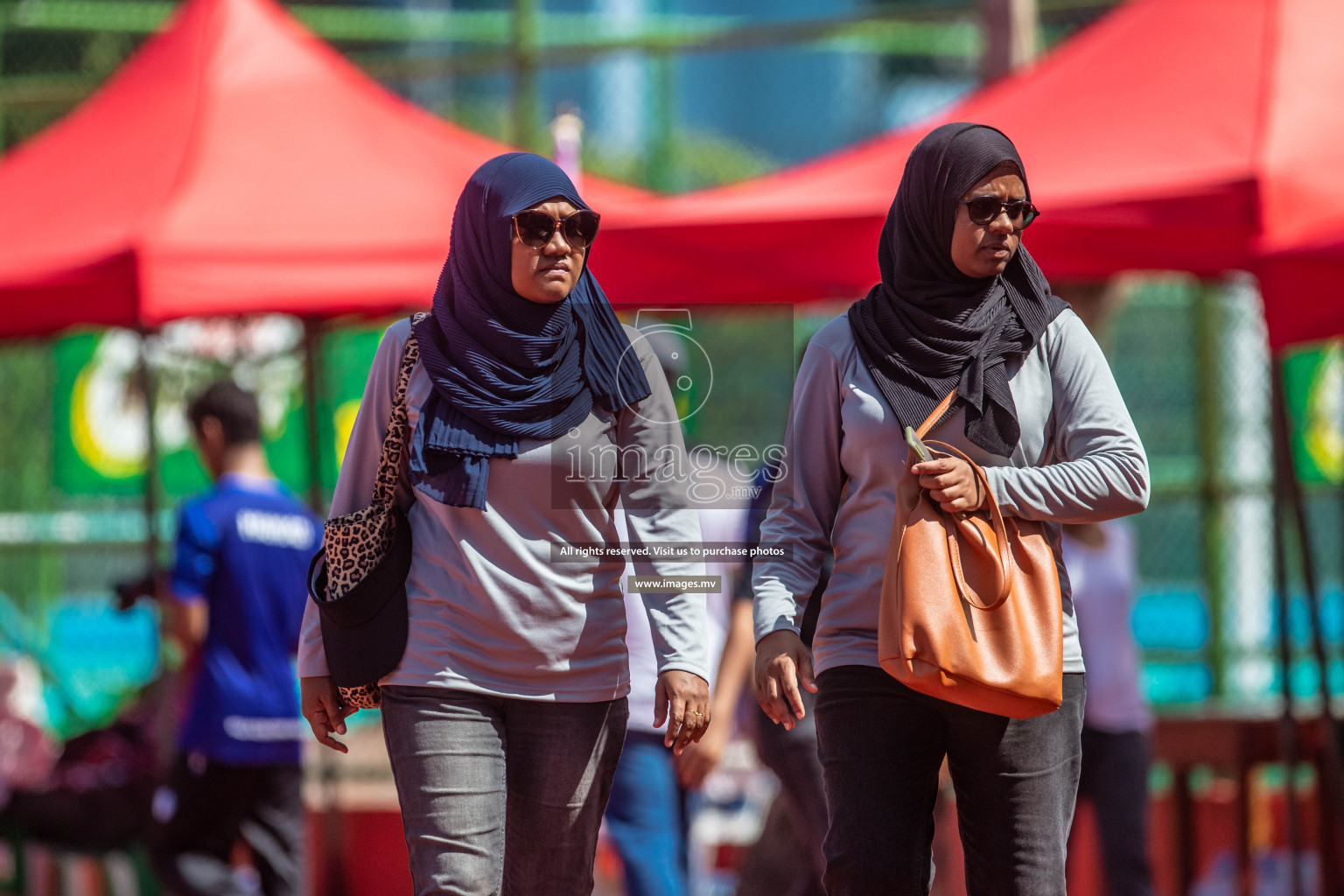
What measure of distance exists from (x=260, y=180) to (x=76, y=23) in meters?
4.48

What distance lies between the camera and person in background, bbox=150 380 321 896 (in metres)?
4.68

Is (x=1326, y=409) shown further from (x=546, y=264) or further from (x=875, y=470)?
(x=546, y=264)

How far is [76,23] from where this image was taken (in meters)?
9.31

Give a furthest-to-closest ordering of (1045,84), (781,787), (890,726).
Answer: (1045,84) < (781,787) < (890,726)

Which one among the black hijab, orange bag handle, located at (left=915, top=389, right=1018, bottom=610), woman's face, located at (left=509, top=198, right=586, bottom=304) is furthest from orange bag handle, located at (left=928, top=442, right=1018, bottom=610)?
woman's face, located at (left=509, top=198, right=586, bottom=304)

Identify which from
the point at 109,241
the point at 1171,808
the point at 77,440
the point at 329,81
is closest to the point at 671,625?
the point at 109,241

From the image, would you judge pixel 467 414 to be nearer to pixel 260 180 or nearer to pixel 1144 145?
pixel 1144 145

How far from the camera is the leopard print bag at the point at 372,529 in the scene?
2818 millimetres

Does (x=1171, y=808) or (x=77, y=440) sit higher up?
(x=77, y=440)

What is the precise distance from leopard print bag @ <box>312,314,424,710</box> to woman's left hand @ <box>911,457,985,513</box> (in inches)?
38.5

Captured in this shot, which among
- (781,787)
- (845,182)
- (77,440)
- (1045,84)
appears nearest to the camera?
(781,787)

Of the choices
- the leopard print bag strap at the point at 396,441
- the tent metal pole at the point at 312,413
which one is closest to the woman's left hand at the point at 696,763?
the leopard print bag strap at the point at 396,441

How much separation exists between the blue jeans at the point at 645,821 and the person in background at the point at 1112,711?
1.41m

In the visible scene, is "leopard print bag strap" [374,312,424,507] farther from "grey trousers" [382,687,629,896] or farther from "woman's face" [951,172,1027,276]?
A: "woman's face" [951,172,1027,276]
